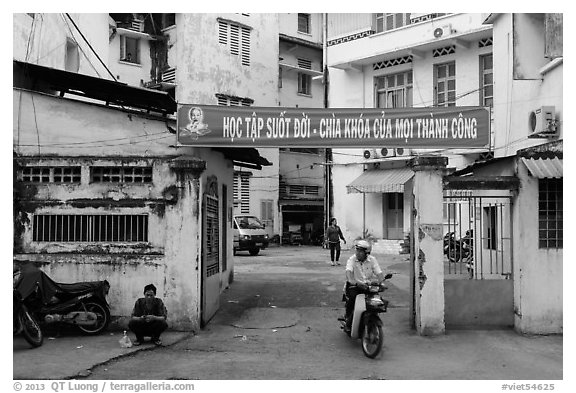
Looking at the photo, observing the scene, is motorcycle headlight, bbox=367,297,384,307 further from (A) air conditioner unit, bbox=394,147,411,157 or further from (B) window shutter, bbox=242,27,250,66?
(B) window shutter, bbox=242,27,250,66

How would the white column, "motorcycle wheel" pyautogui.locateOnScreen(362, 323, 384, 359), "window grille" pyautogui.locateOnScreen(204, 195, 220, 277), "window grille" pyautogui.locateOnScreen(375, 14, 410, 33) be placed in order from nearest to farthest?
1. "motorcycle wheel" pyautogui.locateOnScreen(362, 323, 384, 359)
2. the white column
3. "window grille" pyautogui.locateOnScreen(204, 195, 220, 277)
4. "window grille" pyautogui.locateOnScreen(375, 14, 410, 33)

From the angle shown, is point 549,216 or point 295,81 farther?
point 295,81

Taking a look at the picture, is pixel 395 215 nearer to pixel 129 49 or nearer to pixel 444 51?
pixel 444 51

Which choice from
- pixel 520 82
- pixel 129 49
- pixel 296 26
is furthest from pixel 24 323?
pixel 296 26

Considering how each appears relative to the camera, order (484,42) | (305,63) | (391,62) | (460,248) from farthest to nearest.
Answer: (305,63), (391,62), (484,42), (460,248)

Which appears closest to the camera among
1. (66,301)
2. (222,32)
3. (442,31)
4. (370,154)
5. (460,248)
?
(66,301)

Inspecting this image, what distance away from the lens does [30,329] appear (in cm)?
775

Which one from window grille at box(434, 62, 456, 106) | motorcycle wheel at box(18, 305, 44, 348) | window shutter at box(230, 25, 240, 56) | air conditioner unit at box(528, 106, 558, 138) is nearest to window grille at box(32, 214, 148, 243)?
motorcycle wheel at box(18, 305, 44, 348)

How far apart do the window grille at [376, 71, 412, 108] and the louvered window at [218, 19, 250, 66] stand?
22.2ft

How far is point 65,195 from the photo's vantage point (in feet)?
29.2

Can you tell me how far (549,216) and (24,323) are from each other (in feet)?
24.4

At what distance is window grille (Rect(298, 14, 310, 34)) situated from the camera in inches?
1280

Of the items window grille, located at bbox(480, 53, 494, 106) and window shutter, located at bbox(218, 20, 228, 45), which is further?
window shutter, located at bbox(218, 20, 228, 45)

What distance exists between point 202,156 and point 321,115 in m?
2.20
